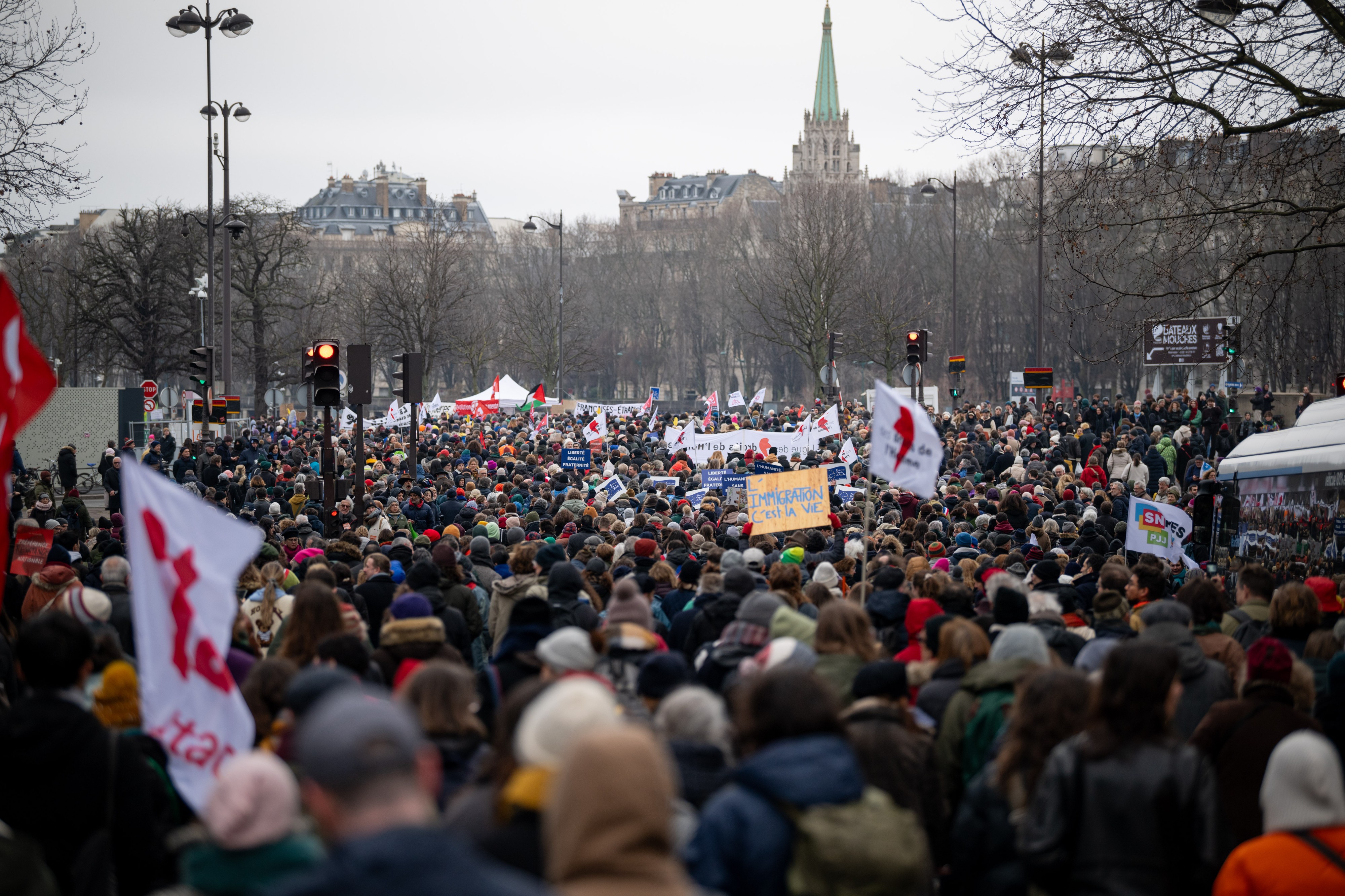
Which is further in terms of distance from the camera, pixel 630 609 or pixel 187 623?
pixel 630 609

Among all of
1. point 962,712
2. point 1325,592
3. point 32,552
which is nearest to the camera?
point 962,712

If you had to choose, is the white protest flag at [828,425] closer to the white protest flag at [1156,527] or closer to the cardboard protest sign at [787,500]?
the cardboard protest sign at [787,500]

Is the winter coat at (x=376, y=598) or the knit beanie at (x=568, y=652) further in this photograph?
the winter coat at (x=376, y=598)

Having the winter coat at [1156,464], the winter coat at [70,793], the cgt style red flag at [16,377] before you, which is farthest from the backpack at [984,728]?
the winter coat at [1156,464]

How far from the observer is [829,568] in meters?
8.86

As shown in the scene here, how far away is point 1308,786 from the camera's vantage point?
152 inches

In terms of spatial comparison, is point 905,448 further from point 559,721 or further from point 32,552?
point 32,552

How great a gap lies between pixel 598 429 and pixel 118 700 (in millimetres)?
23100

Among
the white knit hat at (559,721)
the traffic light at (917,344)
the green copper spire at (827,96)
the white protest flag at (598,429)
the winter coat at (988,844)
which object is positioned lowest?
the winter coat at (988,844)

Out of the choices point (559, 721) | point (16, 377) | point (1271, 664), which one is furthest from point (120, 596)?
point (1271, 664)

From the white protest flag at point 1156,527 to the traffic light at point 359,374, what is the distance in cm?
869

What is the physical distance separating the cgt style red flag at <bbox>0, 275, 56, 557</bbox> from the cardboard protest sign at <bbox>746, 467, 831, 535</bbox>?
7.79 m

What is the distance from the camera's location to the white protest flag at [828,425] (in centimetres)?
2359

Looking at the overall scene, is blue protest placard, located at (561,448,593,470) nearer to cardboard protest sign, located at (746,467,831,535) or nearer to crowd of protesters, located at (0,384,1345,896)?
cardboard protest sign, located at (746,467,831,535)
